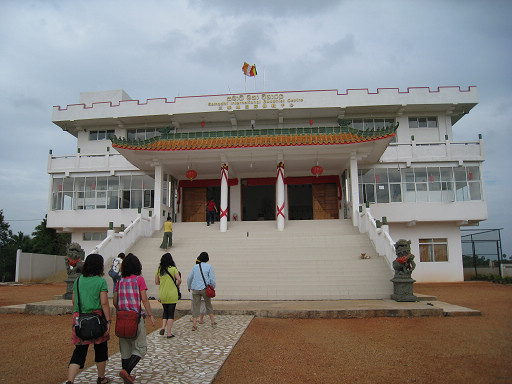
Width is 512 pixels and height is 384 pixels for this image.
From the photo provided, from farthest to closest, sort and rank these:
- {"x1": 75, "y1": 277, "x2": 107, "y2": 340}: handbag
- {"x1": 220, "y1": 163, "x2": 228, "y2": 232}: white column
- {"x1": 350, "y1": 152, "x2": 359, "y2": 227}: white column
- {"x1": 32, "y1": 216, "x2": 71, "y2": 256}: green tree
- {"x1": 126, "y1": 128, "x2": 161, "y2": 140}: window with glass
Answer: {"x1": 32, "y1": 216, "x2": 71, "y2": 256}: green tree, {"x1": 126, "y1": 128, "x2": 161, "y2": 140}: window with glass, {"x1": 220, "y1": 163, "x2": 228, "y2": 232}: white column, {"x1": 350, "y1": 152, "x2": 359, "y2": 227}: white column, {"x1": 75, "y1": 277, "x2": 107, "y2": 340}: handbag

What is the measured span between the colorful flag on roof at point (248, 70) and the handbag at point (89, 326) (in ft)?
65.0

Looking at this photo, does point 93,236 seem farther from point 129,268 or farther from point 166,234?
point 129,268

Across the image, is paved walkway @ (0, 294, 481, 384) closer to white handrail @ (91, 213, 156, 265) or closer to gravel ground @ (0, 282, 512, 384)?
gravel ground @ (0, 282, 512, 384)

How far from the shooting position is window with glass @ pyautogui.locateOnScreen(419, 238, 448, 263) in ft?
63.6

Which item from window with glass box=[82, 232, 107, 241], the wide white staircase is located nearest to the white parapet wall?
window with glass box=[82, 232, 107, 241]

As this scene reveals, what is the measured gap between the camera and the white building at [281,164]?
16.3 meters

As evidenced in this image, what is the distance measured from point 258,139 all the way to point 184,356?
11522 millimetres

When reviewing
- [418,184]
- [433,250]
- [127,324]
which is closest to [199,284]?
[127,324]

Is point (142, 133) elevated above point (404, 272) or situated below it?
above

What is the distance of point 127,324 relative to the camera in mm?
4168

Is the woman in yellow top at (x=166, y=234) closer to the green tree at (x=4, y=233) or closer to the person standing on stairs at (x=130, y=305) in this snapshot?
the person standing on stairs at (x=130, y=305)

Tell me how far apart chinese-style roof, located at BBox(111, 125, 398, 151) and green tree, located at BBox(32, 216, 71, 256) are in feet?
50.6

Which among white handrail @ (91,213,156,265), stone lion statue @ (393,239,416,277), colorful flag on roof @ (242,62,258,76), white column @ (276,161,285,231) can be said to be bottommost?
stone lion statue @ (393,239,416,277)

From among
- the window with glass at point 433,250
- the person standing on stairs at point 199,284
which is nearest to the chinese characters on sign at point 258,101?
the window with glass at point 433,250
